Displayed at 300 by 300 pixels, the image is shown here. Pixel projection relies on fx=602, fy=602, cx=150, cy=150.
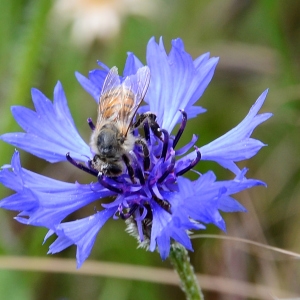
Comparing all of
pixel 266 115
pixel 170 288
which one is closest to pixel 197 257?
pixel 170 288

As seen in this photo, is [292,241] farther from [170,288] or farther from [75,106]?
[75,106]

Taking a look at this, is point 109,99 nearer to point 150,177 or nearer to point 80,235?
point 150,177

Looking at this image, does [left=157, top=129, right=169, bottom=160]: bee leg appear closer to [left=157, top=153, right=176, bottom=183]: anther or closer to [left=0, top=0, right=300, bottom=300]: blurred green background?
[left=157, top=153, right=176, bottom=183]: anther

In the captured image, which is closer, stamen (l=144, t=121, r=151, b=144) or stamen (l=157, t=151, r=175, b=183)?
stamen (l=157, t=151, r=175, b=183)

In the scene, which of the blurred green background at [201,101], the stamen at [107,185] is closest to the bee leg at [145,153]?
the stamen at [107,185]

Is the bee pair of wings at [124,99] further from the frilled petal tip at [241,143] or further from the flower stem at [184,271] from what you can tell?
the flower stem at [184,271]

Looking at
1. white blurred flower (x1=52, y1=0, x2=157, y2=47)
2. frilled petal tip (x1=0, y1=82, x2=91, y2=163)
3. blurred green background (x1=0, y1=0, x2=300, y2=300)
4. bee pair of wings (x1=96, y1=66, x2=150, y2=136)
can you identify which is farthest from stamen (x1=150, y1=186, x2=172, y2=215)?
white blurred flower (x1=52, y1=0, x2=157, y2=47)
